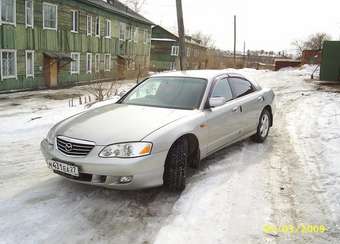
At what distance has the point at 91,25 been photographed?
2559cm

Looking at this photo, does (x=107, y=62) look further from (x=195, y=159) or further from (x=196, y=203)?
(x=196, y=203)

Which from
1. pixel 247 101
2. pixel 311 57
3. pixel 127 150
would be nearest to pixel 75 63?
pixel 247 101

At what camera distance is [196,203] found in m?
3.94

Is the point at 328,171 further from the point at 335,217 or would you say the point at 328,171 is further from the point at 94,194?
the point at 94,194

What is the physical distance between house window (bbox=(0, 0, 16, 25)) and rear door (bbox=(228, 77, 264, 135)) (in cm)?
1499

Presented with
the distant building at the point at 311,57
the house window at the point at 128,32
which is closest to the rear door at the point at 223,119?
the distant building at the point at 311,57

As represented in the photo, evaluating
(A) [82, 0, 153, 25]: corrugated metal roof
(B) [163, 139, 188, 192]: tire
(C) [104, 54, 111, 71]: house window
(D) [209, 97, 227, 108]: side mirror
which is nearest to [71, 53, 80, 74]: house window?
(A) [82, 0, 153, 25]: corrugated metal roof

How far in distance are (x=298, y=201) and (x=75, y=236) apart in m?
2.52

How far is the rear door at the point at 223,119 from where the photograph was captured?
16.0ft

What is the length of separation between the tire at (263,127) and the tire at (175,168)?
2689mm

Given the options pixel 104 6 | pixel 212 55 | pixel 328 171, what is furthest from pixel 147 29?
pixel 328 171

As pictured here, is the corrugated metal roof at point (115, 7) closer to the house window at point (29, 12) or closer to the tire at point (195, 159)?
the house window at point (29, 12)

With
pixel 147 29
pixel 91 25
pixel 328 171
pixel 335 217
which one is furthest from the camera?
pixel 147 29

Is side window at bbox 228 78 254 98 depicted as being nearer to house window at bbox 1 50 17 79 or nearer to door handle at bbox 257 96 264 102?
door handle at bbox 257 96 264 102
